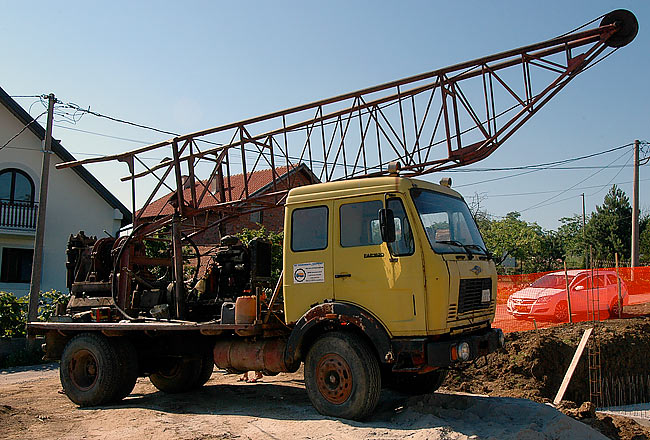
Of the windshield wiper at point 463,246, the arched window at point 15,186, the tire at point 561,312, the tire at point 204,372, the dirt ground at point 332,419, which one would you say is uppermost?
the arched window at point 15,186

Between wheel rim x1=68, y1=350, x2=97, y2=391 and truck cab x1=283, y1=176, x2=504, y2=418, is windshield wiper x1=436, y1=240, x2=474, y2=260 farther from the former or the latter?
wheel rim x1=68, y1=350, x2=97, y2=391

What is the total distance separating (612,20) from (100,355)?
8.85 meters

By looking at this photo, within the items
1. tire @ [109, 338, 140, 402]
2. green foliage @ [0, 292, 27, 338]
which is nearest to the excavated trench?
tire @ [109, 338, 140, 402]

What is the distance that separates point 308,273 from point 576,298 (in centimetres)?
1118

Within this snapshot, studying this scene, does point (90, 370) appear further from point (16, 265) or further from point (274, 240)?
point (16, 265)

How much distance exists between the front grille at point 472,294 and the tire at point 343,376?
49.4 inches

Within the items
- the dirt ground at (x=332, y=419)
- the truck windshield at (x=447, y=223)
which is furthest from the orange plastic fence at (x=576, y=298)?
the truck windshield at (x=447, y=223)

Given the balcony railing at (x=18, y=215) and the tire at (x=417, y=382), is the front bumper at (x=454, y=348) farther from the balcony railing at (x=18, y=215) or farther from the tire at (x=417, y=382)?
the balcony railing at (x=18, y=215)

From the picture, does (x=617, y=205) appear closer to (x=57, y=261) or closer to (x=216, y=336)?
(x=57, y=261)

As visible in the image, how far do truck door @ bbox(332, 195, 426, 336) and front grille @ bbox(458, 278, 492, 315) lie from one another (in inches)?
26.8

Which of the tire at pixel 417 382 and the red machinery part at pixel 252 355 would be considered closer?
the red machinery part at pixel 252 355

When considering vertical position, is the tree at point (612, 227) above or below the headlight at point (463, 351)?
above

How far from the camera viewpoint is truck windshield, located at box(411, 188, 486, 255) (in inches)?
270

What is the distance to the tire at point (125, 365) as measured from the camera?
344 inches
